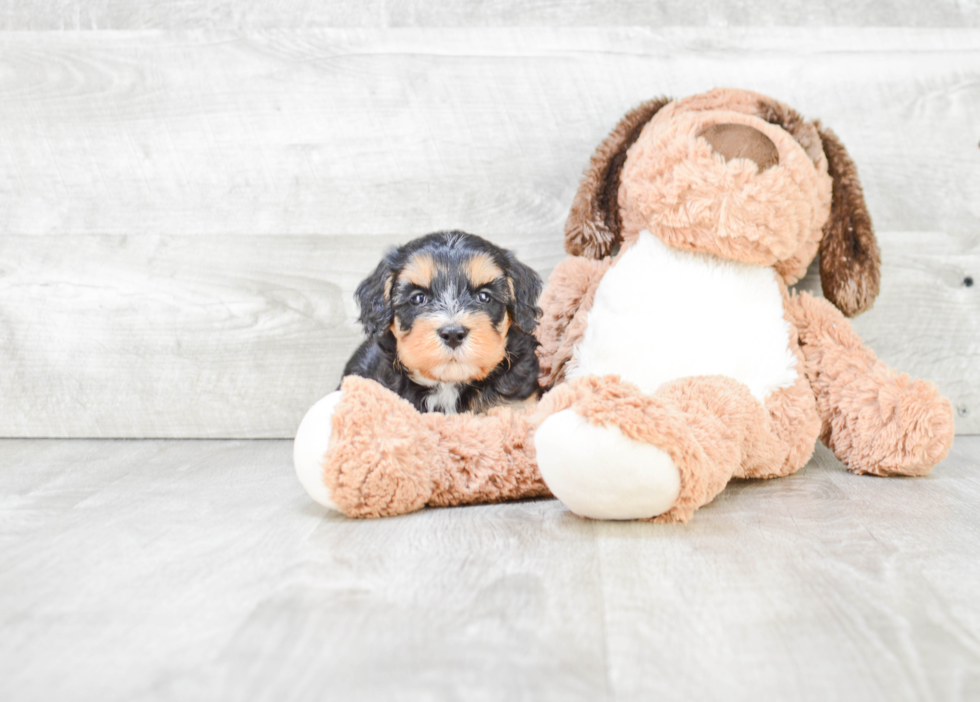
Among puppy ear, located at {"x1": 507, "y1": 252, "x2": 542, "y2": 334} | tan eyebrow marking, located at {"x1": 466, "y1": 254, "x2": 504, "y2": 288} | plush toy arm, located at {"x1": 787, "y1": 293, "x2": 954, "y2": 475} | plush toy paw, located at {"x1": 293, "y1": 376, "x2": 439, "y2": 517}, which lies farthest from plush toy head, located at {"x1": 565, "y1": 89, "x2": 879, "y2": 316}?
plush toy paw, located at {"x1": 293, "y1": 376, "x2": 439, "y2": 517}

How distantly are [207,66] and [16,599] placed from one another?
1.81 m

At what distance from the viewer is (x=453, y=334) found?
183 centimetres

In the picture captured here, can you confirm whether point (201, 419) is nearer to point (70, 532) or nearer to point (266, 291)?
point (266, 291)

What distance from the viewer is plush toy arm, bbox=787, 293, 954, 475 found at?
6.29ft

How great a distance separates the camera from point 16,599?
1.26m

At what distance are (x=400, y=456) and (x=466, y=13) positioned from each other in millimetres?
1548

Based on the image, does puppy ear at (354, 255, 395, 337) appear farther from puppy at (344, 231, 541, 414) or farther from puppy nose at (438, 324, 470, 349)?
puppy nose at (438, 324, 470, 349)

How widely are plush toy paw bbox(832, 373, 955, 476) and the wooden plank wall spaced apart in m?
0.66

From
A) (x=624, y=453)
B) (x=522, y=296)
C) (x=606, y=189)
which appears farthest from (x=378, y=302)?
(x=624, y=453)

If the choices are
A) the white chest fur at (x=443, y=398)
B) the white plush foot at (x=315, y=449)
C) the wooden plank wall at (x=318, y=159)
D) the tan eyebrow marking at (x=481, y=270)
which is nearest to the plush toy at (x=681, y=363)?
the white plush foot at (x=315, y=449)

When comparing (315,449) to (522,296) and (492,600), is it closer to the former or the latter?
(492,600)

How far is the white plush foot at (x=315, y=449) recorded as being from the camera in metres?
1.58

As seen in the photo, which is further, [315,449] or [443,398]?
[443,398]

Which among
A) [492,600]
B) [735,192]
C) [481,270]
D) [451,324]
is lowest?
[492,600]
